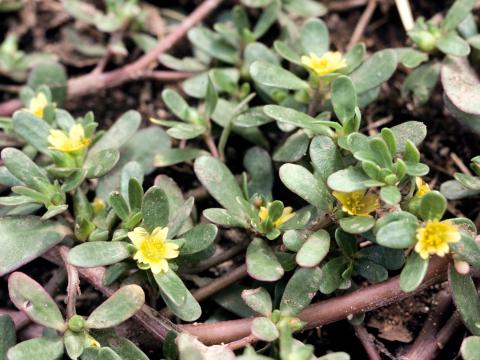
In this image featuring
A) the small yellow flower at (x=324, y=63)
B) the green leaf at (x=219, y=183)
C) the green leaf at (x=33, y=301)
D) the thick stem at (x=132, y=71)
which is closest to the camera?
the green leaf at (x=33, y=301)

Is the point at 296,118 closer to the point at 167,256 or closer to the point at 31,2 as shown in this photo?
the point at 167,256

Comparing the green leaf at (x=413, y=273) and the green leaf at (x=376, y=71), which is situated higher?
the green leaf at (x=376, y=71)

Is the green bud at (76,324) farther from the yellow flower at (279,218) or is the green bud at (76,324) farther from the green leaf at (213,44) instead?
the green leaf at (213,44)

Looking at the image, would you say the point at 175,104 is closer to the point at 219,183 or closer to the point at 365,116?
the point at 219,183

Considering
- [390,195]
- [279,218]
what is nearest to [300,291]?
[279,218]

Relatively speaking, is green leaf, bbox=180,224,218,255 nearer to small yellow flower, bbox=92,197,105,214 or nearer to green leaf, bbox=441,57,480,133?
small yellow flower, bbox=92,197,105,214

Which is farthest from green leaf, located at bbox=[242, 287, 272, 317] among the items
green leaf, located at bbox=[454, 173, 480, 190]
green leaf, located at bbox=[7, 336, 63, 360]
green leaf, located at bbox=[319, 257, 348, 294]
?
green leaf, located at bbox=[454, 173, 480, 190]

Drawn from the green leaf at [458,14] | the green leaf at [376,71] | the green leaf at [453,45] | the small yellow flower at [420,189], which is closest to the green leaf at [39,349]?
the small yellow flower at [420,189]

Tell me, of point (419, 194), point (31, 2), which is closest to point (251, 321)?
point (419, 194)
